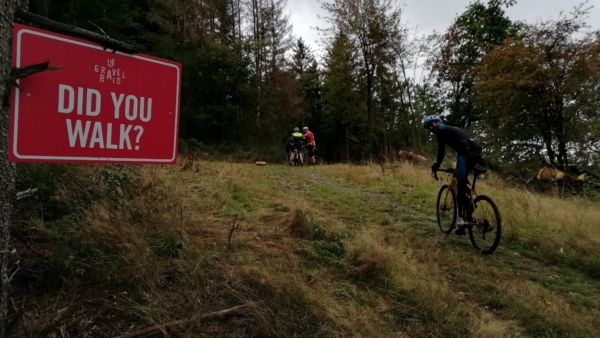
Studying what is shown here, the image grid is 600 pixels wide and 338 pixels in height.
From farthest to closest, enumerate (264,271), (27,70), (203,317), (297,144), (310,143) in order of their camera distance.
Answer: (310,143) < (297,144) < (264,271) < (203,317) < (27,70)

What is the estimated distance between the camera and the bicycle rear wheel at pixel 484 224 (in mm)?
4582

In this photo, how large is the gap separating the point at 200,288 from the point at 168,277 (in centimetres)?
30

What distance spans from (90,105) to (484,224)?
15.3 ft

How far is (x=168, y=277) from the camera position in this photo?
283 centimetres

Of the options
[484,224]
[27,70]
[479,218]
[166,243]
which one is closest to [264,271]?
[166,243]

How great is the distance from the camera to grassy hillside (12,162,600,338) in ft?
8.09

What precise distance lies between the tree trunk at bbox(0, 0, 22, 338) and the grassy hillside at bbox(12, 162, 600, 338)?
1.02 meters

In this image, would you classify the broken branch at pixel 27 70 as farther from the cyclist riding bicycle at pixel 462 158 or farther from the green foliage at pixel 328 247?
the cyclist riding bicycle at pixel 462 158

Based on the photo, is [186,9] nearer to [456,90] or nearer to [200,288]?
[456,90]

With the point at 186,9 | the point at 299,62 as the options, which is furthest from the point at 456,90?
the point at 186,9

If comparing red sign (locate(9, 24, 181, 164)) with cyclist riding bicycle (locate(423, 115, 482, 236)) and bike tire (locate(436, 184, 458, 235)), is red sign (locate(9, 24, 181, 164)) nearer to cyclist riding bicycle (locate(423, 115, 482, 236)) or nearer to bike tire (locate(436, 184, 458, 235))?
cyclist riding bicycle (locate(423, 115, 482, 236))

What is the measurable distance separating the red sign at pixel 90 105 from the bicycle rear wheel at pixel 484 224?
4.15 m

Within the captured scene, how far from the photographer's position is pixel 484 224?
4.77 meters

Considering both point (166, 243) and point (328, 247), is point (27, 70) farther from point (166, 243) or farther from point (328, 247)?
point (328, 247)
